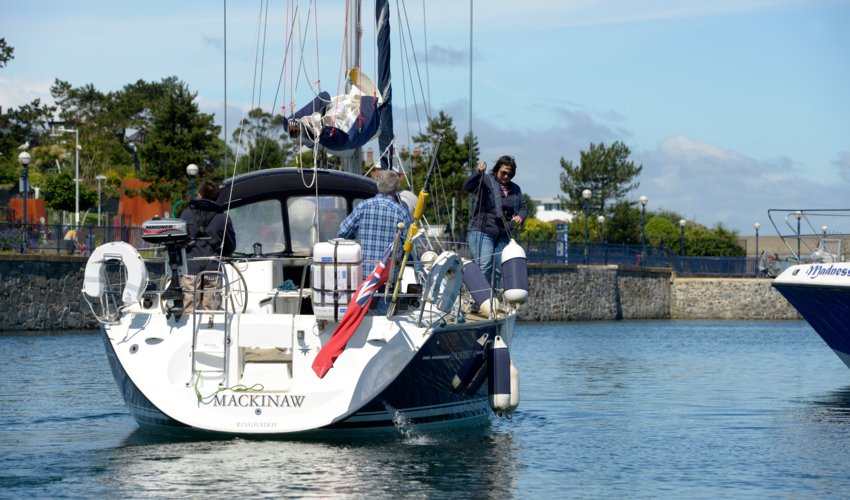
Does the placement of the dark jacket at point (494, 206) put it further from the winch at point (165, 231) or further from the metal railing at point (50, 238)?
the metal railing at point (50, 238)

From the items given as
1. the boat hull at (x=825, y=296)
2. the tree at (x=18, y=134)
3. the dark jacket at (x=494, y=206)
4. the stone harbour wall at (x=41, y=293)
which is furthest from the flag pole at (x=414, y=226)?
the tree at (x=18, y=134)

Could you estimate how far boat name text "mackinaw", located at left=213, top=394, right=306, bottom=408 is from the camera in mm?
9961

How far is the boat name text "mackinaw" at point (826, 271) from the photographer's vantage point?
→ 16.9 m

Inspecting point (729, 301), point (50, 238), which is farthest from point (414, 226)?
point (729, 301)

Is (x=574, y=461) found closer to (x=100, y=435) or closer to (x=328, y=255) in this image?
(x=328, y=255)

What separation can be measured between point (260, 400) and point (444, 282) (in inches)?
71.0

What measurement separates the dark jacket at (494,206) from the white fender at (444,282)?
2183mm

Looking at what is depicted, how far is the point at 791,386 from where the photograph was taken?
721 inches

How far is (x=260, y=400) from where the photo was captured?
999 cm

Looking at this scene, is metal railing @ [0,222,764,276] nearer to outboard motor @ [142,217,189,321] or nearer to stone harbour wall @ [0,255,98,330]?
stone harbour wall @ [0,255,98,330]

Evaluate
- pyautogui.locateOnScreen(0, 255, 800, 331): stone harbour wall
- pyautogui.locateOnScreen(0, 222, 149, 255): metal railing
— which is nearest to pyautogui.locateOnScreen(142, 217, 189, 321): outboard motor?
pyautogui.locateOnScreen(0, 255, 800, 331): stone harbour wall

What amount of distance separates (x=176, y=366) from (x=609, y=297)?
138ft

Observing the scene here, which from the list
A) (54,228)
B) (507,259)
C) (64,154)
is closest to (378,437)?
(507,259)

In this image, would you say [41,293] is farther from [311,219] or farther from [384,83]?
[311,219]
